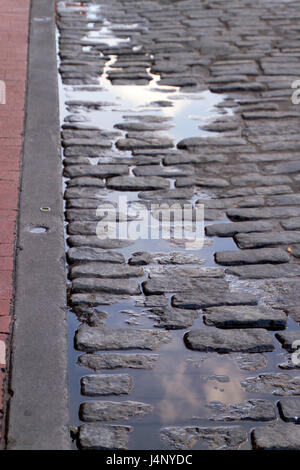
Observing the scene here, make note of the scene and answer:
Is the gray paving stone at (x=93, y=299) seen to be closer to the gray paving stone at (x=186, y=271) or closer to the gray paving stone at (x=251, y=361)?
the gray paving stone at (x=186, y=271)

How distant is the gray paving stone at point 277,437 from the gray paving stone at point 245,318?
65 cm

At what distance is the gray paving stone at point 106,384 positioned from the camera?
9.34 ft

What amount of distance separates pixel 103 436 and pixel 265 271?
1.44m

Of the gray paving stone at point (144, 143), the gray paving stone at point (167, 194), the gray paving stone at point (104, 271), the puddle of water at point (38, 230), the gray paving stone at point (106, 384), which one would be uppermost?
the gray paving stone at point (144, 143)

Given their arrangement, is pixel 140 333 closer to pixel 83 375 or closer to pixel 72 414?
pixel 83 375

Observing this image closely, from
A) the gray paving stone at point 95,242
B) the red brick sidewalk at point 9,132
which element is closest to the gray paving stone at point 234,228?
the gray paving stone at point 95,242

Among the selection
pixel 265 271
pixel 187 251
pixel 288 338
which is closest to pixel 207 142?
pixel 187 251

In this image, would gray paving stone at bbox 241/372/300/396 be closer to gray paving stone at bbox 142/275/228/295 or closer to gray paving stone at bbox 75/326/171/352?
gray paving stone at bbox 75/326/171/352

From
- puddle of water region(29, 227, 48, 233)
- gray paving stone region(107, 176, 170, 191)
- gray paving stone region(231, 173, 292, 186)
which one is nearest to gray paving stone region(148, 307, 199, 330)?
puddle of water region(29, 227, 48, 233)

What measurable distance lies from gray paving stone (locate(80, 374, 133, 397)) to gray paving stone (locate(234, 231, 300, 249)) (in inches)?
51.1

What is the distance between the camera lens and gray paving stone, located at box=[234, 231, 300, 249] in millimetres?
3984

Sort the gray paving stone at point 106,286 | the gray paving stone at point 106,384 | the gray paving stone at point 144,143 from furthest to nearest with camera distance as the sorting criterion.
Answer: the gray paving stone at point 144,143, the gray paving stone at point 106,286, the gray paving stone at point 106,384

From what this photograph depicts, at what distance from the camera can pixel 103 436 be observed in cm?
262

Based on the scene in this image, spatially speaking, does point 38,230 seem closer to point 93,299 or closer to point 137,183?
point 93,299
